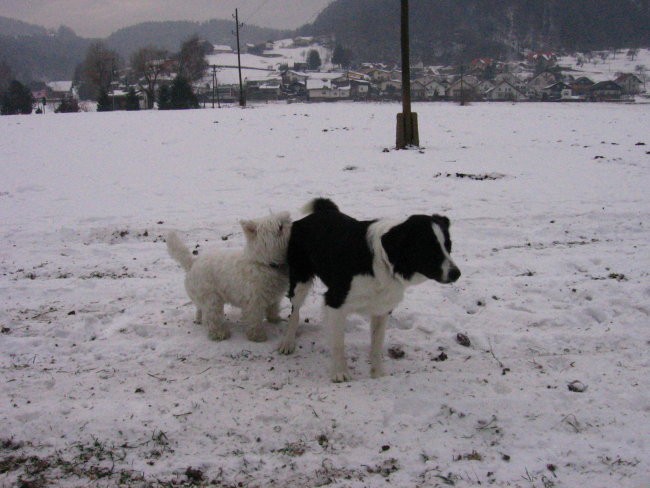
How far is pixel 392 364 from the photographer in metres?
4.96

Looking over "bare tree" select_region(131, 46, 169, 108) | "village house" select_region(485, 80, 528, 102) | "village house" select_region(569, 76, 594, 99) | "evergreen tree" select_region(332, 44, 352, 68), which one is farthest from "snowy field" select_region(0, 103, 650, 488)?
"evergreen tree" select_region(332, 44, 352, 68)

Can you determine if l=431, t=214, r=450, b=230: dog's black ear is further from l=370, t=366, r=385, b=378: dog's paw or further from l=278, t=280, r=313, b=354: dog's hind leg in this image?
l=278, t=280, r=313, b=354: dog's hind leg

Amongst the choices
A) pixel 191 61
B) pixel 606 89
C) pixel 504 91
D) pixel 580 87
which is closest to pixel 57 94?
pixel 191 61

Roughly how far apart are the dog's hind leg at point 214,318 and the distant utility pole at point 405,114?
12.2 meters

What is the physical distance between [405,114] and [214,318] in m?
12.4

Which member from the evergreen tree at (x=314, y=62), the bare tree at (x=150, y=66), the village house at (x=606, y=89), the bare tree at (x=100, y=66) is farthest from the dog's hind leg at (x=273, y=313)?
the evergreen tree at (x=314, y=62)

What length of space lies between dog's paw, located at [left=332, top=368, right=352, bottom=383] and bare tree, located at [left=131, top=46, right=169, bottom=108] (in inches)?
2844

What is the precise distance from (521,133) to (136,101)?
4511cm

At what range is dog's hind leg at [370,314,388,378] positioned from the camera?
4.75 metres

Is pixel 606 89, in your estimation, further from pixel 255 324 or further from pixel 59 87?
pixel 59 87

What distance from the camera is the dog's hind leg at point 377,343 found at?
4754 millimetres

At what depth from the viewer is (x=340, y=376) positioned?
465 cm

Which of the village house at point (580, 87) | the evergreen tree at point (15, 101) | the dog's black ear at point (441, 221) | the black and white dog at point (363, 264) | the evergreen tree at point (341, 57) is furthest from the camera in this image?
the evergreen tree at point (341, 57)

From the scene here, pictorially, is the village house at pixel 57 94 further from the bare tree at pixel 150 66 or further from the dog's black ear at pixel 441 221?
the dog's black ear at pixel 441 221
